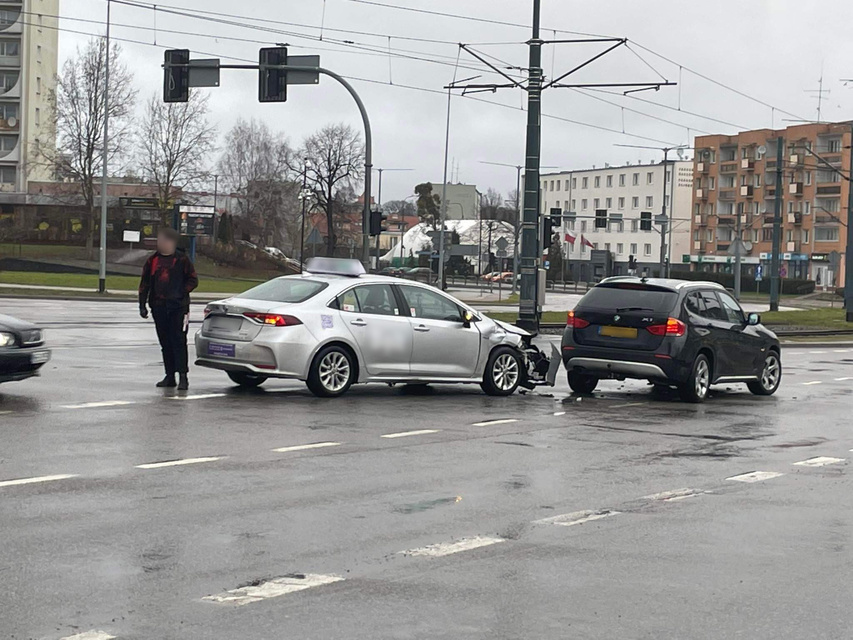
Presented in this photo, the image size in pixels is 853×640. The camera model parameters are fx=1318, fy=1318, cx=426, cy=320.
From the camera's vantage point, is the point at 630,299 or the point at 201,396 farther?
the point at 630,299

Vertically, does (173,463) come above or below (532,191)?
below

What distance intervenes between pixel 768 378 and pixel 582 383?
3000 millimetres

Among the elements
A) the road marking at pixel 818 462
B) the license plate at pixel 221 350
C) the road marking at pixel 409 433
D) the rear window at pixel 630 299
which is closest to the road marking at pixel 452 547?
the road marking at pixel 409 433

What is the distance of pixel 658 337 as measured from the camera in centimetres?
1662

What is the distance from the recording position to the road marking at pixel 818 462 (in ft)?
36.9

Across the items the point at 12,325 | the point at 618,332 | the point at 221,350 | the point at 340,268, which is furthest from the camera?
the point at 618,332

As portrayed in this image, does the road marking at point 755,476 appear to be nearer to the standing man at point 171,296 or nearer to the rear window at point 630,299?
the rear window at point 630,299

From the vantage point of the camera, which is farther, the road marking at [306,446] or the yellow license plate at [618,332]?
the yellow license plate at [618,332]

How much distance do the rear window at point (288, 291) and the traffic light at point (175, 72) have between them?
45.9ft

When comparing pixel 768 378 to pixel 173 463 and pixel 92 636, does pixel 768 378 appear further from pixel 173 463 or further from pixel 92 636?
pixel 92 636

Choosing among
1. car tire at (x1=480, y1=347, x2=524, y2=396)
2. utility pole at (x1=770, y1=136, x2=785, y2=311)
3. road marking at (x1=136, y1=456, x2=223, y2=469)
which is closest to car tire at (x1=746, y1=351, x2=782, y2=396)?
car tire at (x1=480, y1=347, x2=524, y2=396)

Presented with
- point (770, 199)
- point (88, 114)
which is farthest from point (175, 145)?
point (770, 199)

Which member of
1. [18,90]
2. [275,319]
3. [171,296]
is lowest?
[275,319]

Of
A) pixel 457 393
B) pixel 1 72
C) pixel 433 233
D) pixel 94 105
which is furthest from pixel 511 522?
pixel 1 72
